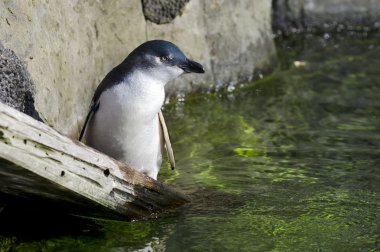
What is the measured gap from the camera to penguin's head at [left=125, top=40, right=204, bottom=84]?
5.42 meters

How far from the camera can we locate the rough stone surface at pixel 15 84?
5453mm

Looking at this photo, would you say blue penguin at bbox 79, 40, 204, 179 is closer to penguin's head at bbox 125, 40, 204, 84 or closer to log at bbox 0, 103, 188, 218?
penguin's head at bbox 125, 40, 204, 84

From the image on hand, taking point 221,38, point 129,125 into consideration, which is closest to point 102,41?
point 221,38

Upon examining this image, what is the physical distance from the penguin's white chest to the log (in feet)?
1.25

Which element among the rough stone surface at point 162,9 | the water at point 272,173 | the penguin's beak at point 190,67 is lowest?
the water at point 272,173

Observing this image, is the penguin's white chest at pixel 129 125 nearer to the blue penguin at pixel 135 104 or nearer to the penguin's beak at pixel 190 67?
the blue penguin at pixel 135 104

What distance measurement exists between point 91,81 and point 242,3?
7.12ft

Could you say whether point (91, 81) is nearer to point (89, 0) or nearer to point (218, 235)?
point (89, 0)

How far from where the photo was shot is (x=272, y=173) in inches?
246

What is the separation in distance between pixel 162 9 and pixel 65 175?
12.2 ft

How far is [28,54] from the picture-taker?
5984 mm

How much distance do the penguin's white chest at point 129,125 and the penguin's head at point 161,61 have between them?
0.10m

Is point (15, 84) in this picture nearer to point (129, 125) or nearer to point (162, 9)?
point (129, 125)

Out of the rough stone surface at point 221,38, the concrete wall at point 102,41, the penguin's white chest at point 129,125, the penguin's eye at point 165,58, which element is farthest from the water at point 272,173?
the penguin's eye at point 165,58
